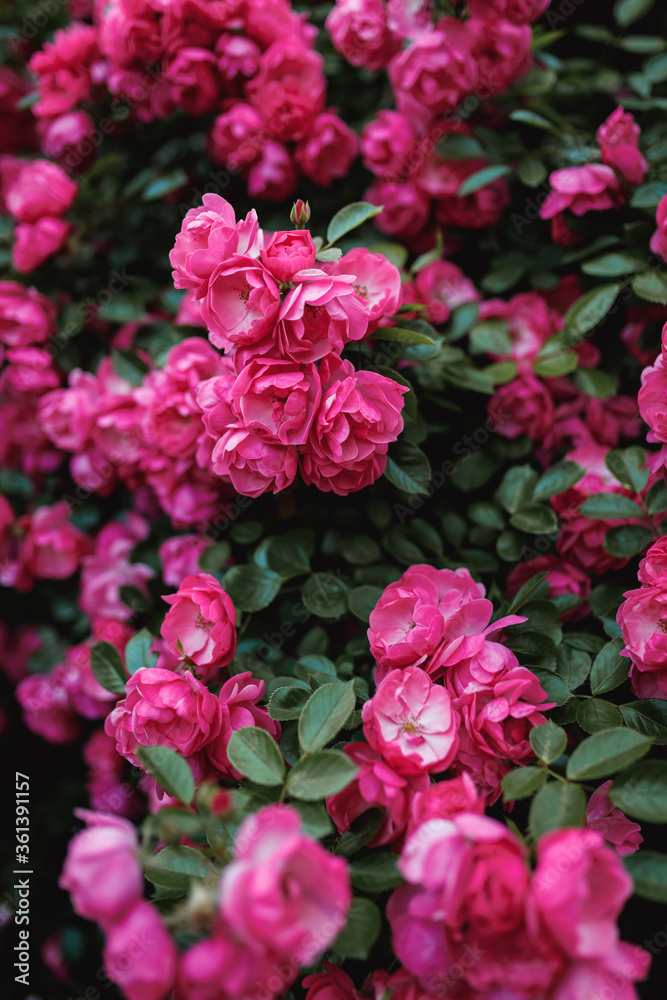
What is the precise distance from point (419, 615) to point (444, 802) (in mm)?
199

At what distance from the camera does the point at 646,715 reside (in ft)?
2.69

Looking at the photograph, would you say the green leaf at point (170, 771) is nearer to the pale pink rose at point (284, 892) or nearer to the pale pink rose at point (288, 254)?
the pale pink rose at point (284, 892)

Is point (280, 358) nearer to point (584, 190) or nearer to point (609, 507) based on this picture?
point (609, 507)

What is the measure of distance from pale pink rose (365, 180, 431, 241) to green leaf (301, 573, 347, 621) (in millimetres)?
694

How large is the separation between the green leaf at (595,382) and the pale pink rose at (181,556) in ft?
2.18

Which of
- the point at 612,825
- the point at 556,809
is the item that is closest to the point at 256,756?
the point at 556,809

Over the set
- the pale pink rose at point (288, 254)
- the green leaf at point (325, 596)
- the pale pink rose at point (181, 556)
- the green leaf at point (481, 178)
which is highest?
the pale pink rose at point (288, 254)

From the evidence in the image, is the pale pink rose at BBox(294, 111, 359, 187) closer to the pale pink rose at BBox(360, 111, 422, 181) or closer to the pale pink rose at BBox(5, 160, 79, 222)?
the pale pink rose at BBox(360, 111, 422, 181)

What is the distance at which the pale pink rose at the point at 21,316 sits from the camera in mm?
1304

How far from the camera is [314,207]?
137cm

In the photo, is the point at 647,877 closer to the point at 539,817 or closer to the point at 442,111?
the point at 539,817

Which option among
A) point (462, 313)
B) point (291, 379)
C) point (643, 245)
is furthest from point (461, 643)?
point (643, 245)

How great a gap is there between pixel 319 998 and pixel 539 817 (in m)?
0.28

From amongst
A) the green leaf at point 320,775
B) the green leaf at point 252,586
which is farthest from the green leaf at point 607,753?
the green leaf at point 252,586
